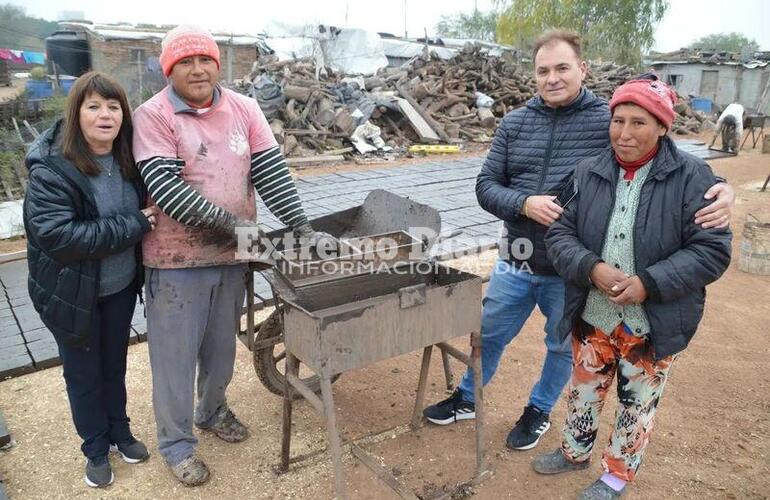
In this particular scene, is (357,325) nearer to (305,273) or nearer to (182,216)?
(305,273)

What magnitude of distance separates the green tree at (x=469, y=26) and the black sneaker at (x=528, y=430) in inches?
2242

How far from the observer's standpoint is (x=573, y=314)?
250 centimetres

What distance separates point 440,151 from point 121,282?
10667mm

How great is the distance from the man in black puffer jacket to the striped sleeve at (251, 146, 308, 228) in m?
0.95

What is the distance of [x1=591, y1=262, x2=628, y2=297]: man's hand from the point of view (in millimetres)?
2238

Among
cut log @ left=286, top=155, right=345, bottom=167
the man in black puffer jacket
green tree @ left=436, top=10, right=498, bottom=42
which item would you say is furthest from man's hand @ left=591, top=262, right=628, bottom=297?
green tree @ left=436, top=10, right=498, bottom=42

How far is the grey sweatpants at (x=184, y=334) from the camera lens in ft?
8.68

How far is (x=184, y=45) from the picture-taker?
7.84 ft

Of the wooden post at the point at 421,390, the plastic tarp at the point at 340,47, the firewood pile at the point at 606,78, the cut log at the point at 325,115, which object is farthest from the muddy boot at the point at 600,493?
the plastic tarp at the point at 340,47

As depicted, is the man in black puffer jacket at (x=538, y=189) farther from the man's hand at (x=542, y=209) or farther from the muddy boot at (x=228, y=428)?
the muddy boot at (x=228, y=428)

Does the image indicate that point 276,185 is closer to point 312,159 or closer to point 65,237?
point 65,237

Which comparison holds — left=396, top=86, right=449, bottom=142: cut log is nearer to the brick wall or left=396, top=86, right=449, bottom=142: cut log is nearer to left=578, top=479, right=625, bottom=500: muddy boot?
the brick wall

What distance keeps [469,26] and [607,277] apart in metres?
64.7

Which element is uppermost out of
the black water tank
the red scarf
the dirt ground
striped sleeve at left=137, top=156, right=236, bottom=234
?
the black water tank
